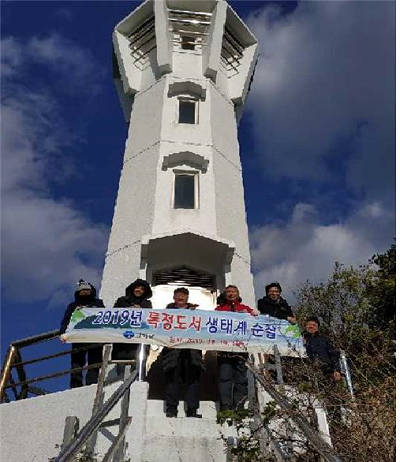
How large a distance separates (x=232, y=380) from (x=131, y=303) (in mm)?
1924

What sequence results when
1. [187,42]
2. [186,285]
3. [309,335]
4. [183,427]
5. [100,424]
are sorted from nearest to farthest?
[100,424]
[183,427]
[309,335]
[186,285]
[187,42]

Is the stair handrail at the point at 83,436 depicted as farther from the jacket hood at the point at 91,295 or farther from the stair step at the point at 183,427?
the jacket hood at the point at 91,295

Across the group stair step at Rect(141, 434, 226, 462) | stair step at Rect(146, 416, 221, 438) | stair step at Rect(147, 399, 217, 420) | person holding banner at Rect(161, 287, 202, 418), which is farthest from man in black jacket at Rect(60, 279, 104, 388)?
stair step at Rect(141, 434, 226, 462)

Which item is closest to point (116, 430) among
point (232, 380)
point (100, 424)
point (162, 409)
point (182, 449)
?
point (182, 449)

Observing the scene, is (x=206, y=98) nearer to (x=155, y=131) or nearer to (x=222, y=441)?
(x=155, y=131)

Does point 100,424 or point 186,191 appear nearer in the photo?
point 100,424

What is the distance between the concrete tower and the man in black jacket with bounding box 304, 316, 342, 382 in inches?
115

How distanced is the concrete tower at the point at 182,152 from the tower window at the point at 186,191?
2 centimetres

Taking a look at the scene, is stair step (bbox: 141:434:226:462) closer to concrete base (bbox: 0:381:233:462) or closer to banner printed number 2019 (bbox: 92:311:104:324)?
concrete base (bbox: 0:381:233:462)

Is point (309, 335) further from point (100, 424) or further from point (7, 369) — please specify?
point (7, 369)

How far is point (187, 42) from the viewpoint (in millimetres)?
15711

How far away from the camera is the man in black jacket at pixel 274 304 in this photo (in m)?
8.16

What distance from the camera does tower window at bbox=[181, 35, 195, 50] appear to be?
15.6m

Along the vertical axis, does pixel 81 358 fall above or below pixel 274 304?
below
